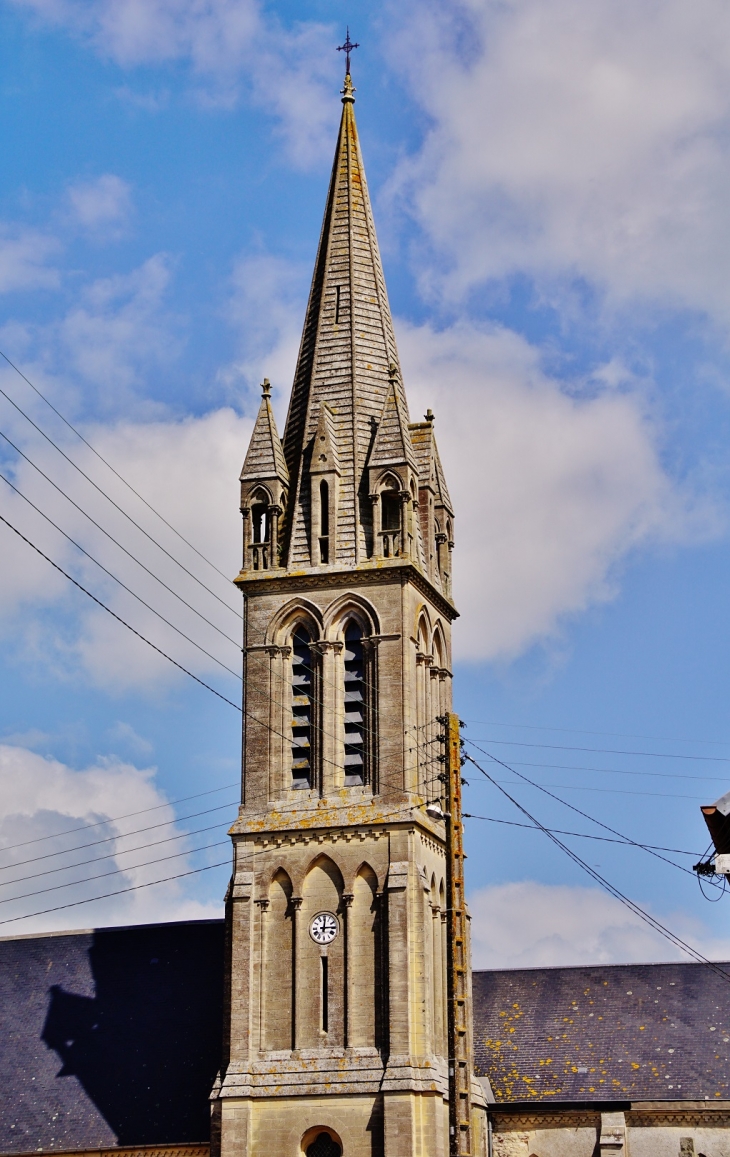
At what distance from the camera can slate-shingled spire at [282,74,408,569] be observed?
4588 cm

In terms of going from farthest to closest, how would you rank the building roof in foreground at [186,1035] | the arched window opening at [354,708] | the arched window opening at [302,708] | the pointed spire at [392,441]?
1. the pointed spire at [392,441]
2. the building roof in foreground at [186,1035]
3. the arched window opening at [302,708]
4. the arched window opening at [354,708]

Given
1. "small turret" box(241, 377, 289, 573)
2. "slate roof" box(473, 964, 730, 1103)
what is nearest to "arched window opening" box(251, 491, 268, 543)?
"small turret" box(241, 377, 289, 573)

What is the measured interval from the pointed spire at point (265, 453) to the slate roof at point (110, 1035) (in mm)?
12450

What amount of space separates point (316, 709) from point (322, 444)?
703 cm

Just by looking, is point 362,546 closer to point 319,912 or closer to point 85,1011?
point 319,912

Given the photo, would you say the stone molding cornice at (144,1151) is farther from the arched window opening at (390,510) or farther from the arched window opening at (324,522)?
the arched window opening at (390,510)

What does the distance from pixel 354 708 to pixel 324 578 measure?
3399 mm

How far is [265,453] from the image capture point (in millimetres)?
46688

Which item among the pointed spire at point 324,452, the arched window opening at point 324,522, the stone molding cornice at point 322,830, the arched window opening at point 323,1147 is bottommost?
the arched window opening at point 323,1147

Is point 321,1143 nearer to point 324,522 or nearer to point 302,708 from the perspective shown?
point 302,708

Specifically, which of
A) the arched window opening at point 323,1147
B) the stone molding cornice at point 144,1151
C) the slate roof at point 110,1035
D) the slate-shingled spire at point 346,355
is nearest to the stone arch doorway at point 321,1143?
the arched window opening at point 323,1147

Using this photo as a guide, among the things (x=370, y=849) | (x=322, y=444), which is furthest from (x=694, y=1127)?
(x=322, y=444)

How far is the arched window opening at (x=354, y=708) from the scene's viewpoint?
43562 mm

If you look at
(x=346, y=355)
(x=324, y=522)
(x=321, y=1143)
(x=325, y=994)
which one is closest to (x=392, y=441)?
(x=324, y=522)
